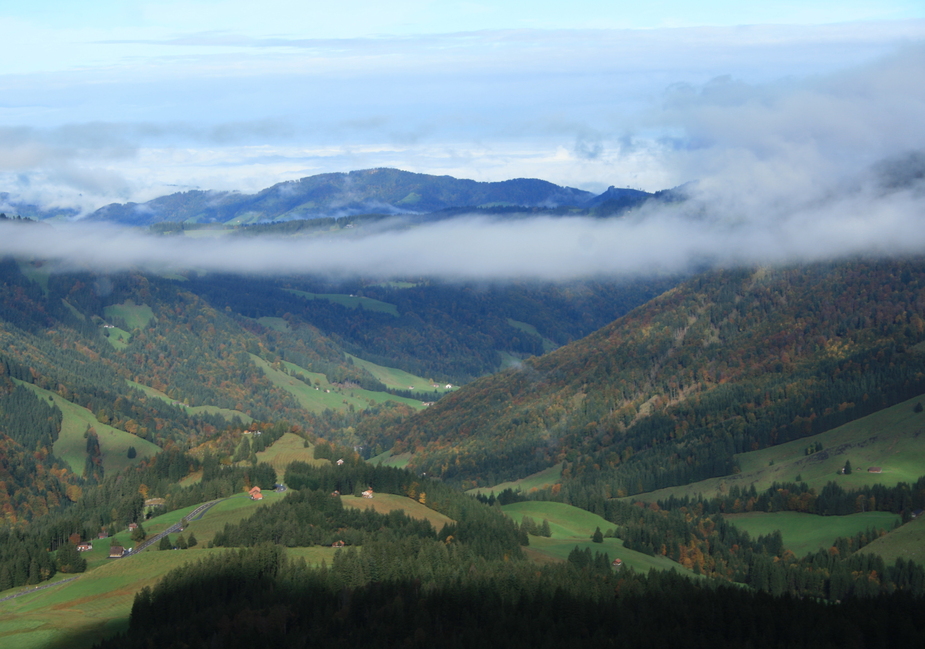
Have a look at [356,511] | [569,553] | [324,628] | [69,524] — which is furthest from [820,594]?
[69,524]

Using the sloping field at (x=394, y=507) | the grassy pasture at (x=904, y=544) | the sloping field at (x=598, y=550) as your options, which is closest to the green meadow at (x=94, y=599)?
the sloping field at (x=394, y=507)

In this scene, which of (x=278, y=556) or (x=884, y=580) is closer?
(x=278, y=556)

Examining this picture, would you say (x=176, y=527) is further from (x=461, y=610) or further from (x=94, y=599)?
(x=461, y=610)

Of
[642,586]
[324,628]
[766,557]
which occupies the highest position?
[324,628]

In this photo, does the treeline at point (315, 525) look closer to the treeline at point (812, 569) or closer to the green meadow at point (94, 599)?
the green meadow at point (94, 599)

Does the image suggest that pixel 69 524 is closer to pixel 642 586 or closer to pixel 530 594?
pixel 530 594

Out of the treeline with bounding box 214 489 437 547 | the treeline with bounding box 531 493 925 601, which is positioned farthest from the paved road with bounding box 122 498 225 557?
the treeline with bounding box 531 493 925 601
